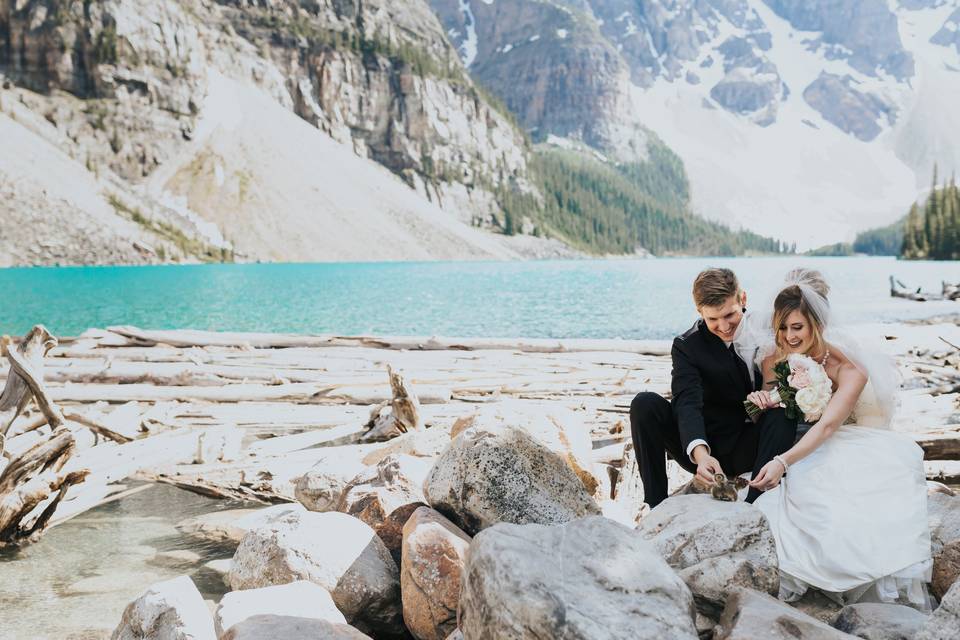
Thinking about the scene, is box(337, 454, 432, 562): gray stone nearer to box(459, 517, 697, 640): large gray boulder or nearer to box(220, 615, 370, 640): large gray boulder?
box(220, 615, 370, 640): large gray boulder

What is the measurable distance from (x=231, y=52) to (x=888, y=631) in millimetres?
132106

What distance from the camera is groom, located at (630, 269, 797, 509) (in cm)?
479

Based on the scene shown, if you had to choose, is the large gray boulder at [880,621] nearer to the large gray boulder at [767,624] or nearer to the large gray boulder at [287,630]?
the large gray boulder at [767,624]

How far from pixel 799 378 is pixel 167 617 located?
367 centimetres

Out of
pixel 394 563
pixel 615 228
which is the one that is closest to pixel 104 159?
pixel 394 563

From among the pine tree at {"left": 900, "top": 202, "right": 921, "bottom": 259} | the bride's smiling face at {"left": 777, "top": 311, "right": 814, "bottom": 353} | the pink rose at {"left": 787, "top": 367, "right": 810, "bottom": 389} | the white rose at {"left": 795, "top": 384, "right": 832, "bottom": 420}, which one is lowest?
the pine tree at {"left": 900, "top": 202, "right": 921, "bottom": 259}

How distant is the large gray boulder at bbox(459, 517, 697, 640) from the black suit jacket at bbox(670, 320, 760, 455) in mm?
1811

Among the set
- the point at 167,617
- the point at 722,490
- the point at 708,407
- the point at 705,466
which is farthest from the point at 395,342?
the point at 167,617

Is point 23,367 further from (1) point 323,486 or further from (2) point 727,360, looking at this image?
(2) point 727,360

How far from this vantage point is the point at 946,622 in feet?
8.98

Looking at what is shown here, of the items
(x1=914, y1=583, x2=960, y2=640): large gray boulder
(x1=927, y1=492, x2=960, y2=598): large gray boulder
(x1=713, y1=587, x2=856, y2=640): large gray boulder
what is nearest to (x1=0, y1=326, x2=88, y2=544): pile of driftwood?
(x1=713, y1=587, x2=856, y2=640): large gray boulder

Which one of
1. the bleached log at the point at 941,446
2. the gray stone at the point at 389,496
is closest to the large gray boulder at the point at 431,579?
the gray stone at the point at 389,496

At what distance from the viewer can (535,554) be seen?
305 centimetres

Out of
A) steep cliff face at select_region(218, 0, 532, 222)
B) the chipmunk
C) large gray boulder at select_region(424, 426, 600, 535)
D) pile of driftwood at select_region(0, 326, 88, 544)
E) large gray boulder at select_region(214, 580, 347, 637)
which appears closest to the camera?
large gray boulder at select_region(214, 580, 347, 637)
